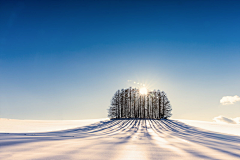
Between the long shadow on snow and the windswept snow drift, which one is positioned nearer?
the long shadow on snow

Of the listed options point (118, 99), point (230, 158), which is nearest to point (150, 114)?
point (118, 99)

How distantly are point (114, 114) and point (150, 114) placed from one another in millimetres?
8633

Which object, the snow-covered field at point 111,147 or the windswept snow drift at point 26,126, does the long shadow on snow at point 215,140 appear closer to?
the snow-covered field at point 111,147

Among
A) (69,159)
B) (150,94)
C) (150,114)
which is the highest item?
(150,94)

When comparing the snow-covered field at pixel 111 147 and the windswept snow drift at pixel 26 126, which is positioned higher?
the snow-covered field at pixel 111 147

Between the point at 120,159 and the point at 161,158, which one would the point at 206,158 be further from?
the point at 120,159

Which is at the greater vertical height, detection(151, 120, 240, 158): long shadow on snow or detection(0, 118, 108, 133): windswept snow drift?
detection(151, 120, 240, 158): long shadow on snow

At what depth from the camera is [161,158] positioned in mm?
3836

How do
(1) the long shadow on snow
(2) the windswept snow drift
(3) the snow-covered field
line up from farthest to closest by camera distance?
(2) the windswept snow drift → (1) the long shadow on snow → (3) the snow-covered field

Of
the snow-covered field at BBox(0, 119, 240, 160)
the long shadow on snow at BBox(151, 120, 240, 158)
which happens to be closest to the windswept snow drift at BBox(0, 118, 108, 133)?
the snow-covered field at BBox(0, 119, 240, 160)

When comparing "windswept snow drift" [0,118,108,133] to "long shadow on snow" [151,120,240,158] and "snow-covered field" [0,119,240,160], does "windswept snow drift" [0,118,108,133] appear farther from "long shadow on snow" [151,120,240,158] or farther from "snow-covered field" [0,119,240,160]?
"long shadow on snow" [151,120,240,158]

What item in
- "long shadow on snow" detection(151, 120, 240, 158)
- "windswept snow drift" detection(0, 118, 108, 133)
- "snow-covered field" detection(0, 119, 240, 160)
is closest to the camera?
"snow-covered field" detection(0, 119, 240, 160)

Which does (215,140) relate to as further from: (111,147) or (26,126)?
(26,126)

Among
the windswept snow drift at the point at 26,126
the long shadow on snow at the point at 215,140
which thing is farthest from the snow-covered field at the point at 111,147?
the windswept snow drift at the point at 26,126
